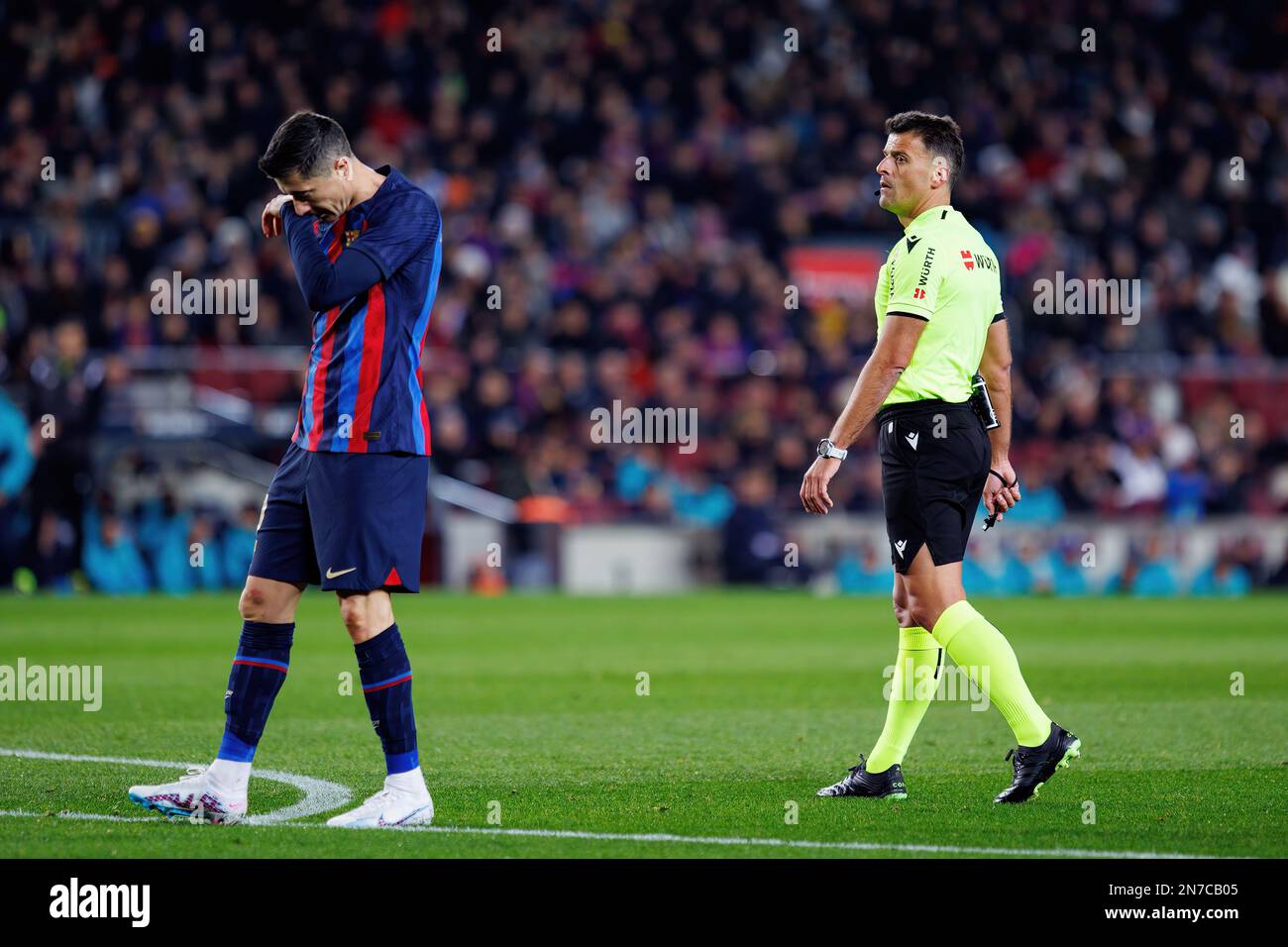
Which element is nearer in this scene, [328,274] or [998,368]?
[328,274]

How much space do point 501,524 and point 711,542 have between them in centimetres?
256

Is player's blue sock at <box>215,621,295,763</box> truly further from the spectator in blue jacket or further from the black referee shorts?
the spectator in blue jacket

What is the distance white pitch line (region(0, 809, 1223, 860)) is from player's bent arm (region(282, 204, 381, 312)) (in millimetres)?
1643

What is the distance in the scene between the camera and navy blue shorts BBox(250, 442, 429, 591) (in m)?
5.57

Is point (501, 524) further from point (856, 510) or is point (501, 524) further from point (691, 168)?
point (691, 168)

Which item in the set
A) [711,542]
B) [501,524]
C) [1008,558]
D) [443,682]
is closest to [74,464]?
[501,524]

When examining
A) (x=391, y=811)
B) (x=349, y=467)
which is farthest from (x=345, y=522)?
(x=391, y=811)

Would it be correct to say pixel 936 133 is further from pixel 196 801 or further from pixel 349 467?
pixel 196 801

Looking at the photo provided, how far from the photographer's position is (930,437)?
6.10 meters

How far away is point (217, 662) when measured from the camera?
11.1 m

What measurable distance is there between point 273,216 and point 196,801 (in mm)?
1922

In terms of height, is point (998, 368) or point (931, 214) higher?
point (931, 214)

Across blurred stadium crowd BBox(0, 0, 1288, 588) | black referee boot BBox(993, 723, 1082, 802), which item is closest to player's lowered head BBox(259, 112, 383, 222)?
black referee boot BBox(993, 723, 1082, 802)
